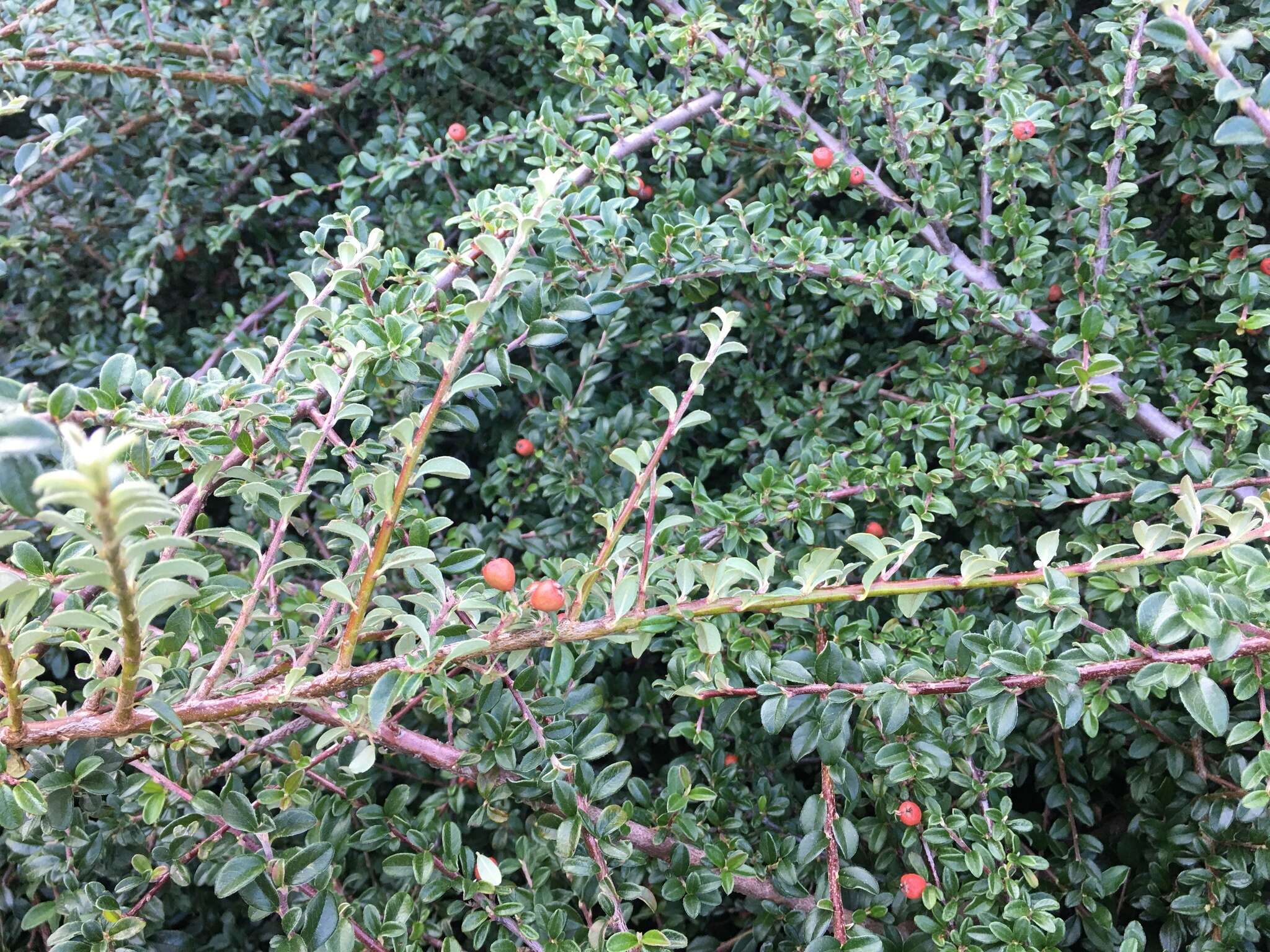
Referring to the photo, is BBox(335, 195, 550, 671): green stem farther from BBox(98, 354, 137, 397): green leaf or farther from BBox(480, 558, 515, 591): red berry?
BBox(98, 354, 137, 397): green leaf

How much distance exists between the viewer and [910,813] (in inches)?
46.7

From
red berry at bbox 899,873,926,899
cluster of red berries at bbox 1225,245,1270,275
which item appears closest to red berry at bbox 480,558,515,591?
red berry at bbox 899,873,926,899

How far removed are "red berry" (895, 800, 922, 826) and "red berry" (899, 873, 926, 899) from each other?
0.07 metres

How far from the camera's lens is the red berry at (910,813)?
3.87ft

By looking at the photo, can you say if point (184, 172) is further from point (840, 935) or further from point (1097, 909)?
point (1097, 909)

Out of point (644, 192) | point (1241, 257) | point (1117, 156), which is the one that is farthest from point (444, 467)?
point (1241, 257)

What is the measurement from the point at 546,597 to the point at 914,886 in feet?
2.15

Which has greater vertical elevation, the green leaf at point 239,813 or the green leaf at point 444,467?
the green leaf at point 444,467

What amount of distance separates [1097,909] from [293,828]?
3.57ft

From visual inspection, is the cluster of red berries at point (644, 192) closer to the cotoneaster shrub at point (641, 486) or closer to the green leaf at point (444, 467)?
the cotoneaster shrub at point (641, 486)

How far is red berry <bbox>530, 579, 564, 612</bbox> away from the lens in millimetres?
994

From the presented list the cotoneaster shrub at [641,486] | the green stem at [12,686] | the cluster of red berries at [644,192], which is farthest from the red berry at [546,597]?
the cluster of red berries at [644,192]

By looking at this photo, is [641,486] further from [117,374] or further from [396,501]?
[117,374]

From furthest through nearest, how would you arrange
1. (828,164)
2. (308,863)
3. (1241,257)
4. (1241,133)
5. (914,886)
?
(828,164), (1241,257), (914,886), (308,863), (1241,133)
